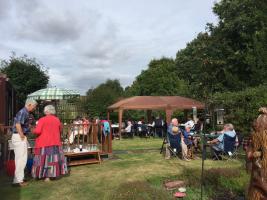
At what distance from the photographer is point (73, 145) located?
11.1m

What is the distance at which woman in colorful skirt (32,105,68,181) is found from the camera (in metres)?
8.42

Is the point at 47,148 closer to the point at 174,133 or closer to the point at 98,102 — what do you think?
the point at 174,133

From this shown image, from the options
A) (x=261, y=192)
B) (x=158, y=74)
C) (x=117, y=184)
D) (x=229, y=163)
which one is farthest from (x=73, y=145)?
(x=158, y=74)

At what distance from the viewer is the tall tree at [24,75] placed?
24.5 metres

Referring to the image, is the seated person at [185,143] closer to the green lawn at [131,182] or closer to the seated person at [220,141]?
the green lawn at [131,182]

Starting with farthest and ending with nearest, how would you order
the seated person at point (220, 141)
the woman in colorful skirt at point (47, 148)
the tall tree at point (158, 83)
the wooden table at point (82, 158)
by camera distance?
the tall tree at point (158, 83)
the seated person at point (220, 141)
the wooden table at point (82, 158)
the woman in colorful skirt at point (47, 148)

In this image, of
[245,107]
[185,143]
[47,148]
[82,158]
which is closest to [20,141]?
[47,148]

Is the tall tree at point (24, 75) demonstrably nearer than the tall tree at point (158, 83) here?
Yes

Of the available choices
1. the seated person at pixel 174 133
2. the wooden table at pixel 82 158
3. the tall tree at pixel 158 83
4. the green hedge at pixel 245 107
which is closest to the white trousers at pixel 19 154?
the wooden table at pixel 82 158

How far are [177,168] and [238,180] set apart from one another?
357 cm

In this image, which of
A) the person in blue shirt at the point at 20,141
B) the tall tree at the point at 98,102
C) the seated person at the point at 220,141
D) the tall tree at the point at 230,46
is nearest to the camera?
the person in blue shirt at the point at 20,141

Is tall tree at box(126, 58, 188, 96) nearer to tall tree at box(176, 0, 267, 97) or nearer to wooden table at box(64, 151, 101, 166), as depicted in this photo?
tall tree at box(176, 0, 267, 97)

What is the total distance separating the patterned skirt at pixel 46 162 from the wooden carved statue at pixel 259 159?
17.0 feet

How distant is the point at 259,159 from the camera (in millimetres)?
4133
